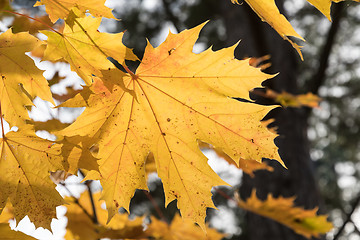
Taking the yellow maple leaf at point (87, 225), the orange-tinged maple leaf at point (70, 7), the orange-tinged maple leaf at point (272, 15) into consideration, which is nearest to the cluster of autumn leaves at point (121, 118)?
the orange-tinged maple leaf at point (70, 7)

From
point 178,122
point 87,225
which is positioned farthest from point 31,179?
point 87,225

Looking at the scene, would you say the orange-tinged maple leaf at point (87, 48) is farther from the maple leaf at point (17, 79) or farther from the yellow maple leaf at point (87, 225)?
the yellow maple leaf at point (87, 225)

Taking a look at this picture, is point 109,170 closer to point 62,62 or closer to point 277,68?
point 62,62

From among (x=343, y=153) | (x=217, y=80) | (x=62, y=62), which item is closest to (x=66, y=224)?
(x=62, y=62)

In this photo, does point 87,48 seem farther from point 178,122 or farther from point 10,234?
point 10,234

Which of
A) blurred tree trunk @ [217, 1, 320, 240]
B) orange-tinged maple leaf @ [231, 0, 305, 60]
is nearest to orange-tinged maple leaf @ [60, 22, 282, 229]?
orange-tinged maple leaf @ [231, 0, 305, 60]
